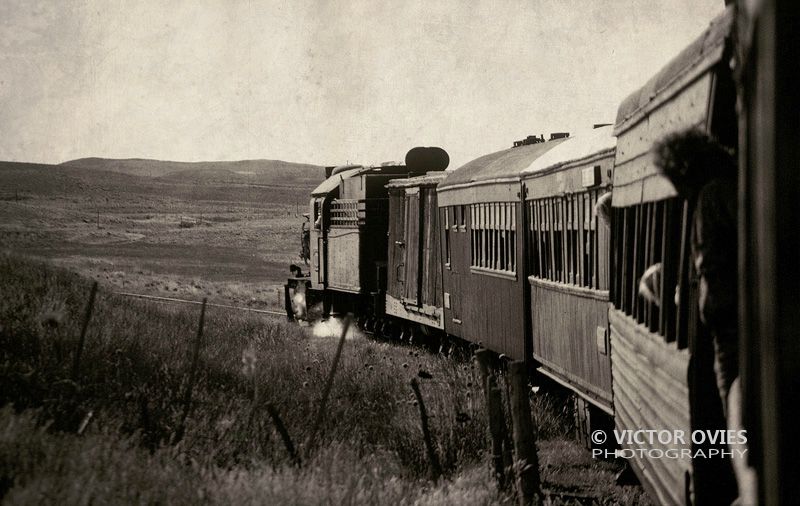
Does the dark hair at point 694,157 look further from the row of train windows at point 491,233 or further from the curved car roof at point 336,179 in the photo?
the curved car roof at point 336,179

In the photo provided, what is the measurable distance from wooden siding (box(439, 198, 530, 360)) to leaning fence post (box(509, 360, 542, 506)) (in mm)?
4639

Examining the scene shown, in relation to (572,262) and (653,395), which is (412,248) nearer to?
(572,262)

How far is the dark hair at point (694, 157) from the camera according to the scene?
3.79 m

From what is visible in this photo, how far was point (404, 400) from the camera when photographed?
1102 centimetres

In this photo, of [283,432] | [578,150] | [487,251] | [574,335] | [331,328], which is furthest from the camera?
[331,328]

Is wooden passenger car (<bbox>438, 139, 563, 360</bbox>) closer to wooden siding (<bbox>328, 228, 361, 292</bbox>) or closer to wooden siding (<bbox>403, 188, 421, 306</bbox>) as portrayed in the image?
wooden siding (<bbox>403, 188, 421, 306</bbox>)

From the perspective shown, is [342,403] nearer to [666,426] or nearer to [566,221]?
[566,221]

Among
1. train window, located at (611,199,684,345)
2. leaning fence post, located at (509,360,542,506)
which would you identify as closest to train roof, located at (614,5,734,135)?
train window, located at (611,199,684,345)

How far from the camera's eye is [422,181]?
57.6ft

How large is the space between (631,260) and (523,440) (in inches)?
61.8

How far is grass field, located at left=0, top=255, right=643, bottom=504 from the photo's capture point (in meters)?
5.89

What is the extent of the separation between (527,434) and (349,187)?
50.2ft

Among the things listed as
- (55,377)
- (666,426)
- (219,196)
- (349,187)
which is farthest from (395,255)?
(219,196)

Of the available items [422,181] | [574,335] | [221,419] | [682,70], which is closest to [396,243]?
[422,181]
